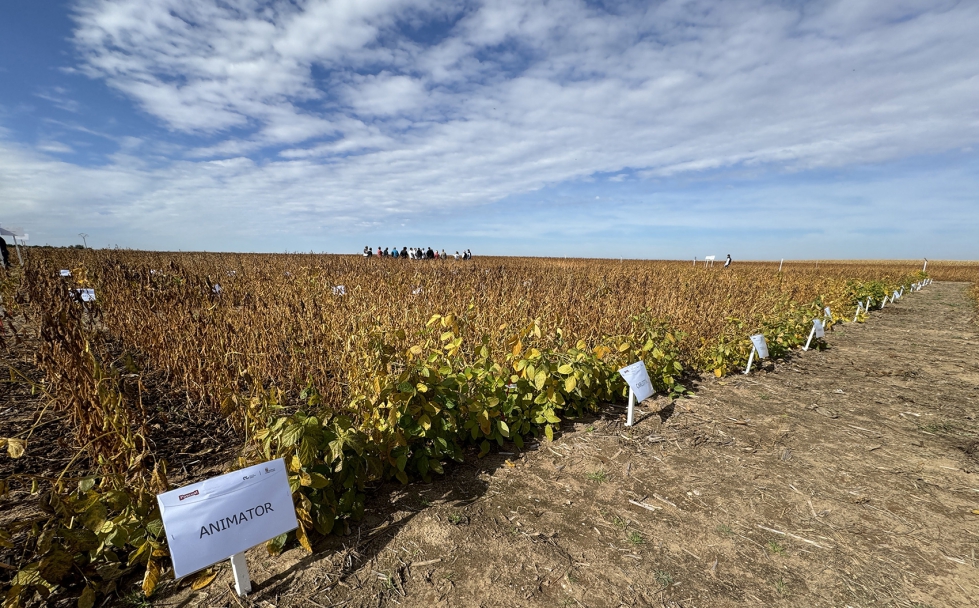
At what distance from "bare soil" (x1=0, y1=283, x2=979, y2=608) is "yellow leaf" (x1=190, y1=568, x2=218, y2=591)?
0.8 inches

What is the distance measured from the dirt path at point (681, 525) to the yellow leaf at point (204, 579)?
0.03 m

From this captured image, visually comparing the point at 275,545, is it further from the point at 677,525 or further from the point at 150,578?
the point at 677,525

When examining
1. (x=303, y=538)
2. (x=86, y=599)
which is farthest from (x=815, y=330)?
(x=86, y=599)

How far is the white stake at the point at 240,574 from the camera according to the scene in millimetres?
1332

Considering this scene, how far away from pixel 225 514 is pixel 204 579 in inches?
15.4

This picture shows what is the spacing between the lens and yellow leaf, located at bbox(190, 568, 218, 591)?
140 cm

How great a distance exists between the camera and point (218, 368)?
8.89 ft

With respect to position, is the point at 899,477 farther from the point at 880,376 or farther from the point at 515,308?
the point at 515,308

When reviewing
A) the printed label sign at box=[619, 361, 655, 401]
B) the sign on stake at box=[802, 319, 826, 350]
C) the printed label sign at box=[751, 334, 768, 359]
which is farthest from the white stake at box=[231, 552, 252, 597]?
the sign on stake at box=[802, 319, 826, 350]

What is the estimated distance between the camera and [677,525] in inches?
72.0

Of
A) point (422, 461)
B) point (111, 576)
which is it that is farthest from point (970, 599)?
point (111, 576)

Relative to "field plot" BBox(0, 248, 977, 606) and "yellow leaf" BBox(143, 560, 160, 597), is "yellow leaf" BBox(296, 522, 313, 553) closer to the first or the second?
"field plot" BBox(0, 248, 977, 606)

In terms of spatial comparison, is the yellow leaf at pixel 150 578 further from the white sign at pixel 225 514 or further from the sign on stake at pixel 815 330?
the sign on stake at pixel 815 330

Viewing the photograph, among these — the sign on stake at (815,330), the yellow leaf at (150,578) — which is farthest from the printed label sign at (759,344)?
the yellow leaf at (150,578)
